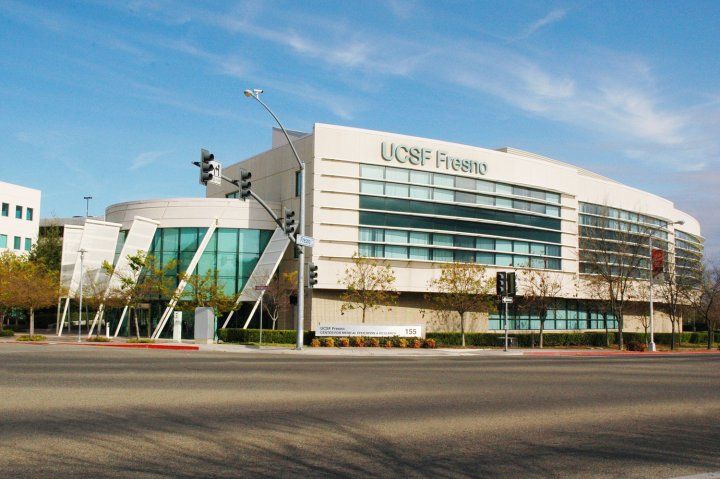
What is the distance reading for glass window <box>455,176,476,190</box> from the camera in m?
54.2

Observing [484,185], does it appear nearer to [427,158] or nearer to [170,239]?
[427,158]

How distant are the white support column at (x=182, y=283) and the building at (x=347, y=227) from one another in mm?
85

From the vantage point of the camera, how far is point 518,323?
5919 cm

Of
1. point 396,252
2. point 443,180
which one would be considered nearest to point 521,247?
point 443,180

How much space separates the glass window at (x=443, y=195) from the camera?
5297 centimetres

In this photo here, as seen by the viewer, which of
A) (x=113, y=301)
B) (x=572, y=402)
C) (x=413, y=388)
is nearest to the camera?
(x=572, y=402)

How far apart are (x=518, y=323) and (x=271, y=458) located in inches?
2133

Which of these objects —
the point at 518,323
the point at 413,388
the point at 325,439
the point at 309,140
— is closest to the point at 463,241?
the point at 518,323

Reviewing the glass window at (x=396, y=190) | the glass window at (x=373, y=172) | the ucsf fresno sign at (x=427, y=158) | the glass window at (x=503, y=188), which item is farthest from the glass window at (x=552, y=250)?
the glass window at (x=373, y=172)

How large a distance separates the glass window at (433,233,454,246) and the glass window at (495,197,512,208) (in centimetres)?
585

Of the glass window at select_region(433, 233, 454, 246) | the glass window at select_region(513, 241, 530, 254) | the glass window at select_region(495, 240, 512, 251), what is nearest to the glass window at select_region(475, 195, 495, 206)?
the glass window at select_region(495, 240, 512, 251)

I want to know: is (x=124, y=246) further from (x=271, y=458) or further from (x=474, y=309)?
(x=271, y=458)

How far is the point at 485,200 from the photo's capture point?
55844 mm

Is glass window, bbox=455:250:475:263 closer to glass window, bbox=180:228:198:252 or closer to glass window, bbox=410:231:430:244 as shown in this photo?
glass window, bbox=410:231:430:244
